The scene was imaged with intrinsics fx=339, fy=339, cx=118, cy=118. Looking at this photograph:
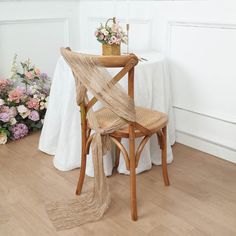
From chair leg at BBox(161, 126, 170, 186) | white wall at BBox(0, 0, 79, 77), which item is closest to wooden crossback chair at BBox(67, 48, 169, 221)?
chair leg at BBox(161, 126, 170, 186)

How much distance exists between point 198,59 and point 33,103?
56.0 inches

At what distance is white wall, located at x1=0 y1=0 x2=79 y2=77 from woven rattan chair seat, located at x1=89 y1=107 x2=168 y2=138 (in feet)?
4.66

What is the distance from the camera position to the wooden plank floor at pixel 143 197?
176cm

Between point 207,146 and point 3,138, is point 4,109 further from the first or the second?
point 207,146

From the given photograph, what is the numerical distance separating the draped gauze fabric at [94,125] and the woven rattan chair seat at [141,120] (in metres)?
0.04

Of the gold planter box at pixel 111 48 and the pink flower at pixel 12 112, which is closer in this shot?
the gold planter box at pixel 111 48

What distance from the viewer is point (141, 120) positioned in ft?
6.37

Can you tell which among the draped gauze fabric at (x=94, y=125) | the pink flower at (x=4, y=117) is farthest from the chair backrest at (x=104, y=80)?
the pink flower at (x=4, y=117)

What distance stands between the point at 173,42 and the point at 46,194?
1489mm

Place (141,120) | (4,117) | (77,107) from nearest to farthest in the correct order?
(141,120), (77,107), (4,117)

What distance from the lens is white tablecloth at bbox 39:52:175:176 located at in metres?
2.25

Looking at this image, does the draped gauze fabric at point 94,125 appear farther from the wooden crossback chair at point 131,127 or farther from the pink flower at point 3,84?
the pink flower at point 3,84

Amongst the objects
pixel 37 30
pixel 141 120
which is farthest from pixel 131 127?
pixel 37 30

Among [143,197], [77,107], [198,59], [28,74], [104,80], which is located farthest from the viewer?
[28,74]
